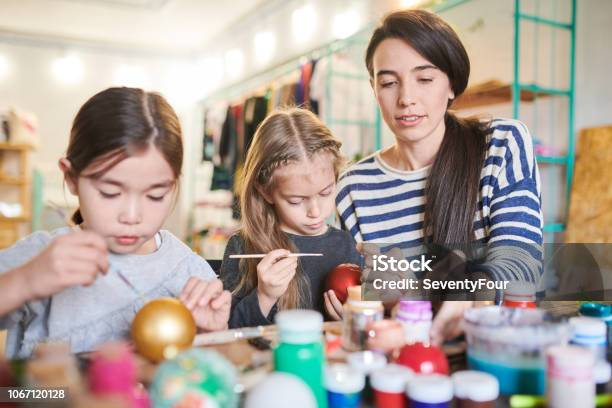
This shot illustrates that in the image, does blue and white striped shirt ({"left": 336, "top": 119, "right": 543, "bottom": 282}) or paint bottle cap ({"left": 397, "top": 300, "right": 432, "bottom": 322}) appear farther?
blue and white striped shirt ({"left": 336, "top": 119, "right": 543, "bottom": 282})

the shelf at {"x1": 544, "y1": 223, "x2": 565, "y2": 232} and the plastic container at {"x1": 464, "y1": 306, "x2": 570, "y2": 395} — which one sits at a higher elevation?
the shelf at {"x1": 544, "y1": 223, "x2": 565, "y2": 232}

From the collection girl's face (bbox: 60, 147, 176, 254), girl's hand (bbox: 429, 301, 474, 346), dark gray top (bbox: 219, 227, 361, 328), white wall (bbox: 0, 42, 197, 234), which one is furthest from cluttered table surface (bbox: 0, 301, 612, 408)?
white wall (bbox: 0, 42, 197, 234)

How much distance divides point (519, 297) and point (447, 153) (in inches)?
19.7

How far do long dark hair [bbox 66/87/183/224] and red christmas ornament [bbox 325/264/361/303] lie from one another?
18.7 inches

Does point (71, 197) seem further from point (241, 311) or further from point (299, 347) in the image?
point (299, 347)

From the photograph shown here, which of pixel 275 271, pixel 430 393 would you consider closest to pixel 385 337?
pixel 430 393

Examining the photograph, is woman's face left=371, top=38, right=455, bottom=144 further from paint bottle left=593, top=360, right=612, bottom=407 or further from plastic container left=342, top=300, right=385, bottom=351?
paint bottle left=593, top=360, right=612, bottom=407

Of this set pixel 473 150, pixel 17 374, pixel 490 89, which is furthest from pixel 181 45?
pixel 17 374

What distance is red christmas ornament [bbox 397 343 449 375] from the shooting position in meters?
0.69

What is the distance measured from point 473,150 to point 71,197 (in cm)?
95

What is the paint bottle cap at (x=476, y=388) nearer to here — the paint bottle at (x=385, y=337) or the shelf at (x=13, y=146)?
the paint bottle at (x=385, y=337)

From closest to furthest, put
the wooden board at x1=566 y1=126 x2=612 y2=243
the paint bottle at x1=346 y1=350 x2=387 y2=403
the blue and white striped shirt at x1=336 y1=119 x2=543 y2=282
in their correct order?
the paint bottle at x1=346 y1=350 x2=387 y2=403 → the blue and white striped shirt at x1=336 y1=119 x2=543 y2=282 → the wooden board at x1=566 y1=126 x2=612 y2=243

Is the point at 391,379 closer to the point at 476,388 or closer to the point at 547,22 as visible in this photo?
the point at 476,388

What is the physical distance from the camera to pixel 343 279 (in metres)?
1.22
